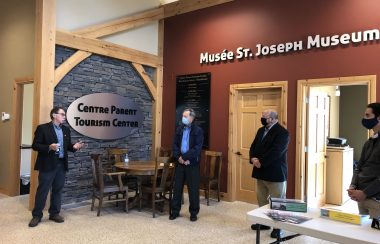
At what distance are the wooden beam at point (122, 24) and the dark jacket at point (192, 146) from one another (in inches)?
98.4

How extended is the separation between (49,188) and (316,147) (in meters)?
4.12

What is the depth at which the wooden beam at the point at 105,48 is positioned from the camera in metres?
5.11

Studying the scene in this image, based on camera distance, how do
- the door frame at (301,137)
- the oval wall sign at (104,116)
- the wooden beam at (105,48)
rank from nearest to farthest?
the door frame at (301,137) → the wooden beam at (105,48) → the oval wall sign at (104,116)

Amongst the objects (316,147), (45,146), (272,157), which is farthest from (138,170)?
(316,147)

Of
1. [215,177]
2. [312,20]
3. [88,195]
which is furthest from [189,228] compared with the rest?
[312,20]

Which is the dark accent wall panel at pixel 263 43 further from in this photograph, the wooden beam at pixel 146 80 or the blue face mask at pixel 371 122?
the blue face mask at pixel 371 122

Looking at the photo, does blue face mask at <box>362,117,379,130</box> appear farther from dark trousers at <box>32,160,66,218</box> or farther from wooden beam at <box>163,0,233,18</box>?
wooden beam at <box>163,0,233,18</box>

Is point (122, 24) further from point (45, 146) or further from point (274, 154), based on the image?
point (274, 154)

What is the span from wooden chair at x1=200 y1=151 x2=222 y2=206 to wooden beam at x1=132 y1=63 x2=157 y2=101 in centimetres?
177

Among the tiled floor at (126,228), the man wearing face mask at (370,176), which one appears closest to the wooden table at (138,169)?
the tiled floor at (126,228)

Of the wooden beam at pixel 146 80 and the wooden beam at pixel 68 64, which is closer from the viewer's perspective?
the wooden beam at pixel 68 64

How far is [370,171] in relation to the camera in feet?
8.65

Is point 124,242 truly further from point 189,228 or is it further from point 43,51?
point 43,51

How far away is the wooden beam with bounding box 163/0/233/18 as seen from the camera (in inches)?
239
